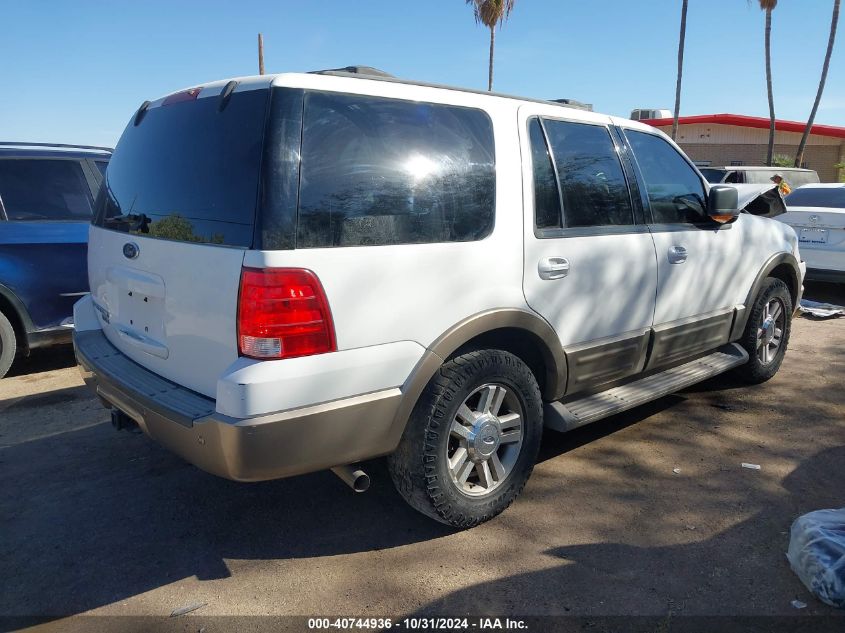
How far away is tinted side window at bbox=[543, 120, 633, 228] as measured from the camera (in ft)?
11.3

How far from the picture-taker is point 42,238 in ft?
17.4

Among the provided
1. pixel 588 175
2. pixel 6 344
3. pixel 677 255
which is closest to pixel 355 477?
pixel 588 175

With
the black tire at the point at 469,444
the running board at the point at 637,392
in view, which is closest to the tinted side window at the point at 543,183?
the black tire at the point at 469,444

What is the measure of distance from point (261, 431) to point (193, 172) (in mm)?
1138

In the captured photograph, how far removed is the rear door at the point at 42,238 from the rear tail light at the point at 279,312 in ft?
12.3

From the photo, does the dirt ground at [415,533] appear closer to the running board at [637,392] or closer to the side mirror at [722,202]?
the running board at [637,392]

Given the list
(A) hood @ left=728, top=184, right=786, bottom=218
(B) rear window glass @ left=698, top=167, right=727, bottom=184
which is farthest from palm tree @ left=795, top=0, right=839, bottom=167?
(A) hood @ left=728, top=184, right=786, bottom=218

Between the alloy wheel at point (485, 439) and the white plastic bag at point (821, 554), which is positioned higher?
the alloy wheel at point (485, 439)

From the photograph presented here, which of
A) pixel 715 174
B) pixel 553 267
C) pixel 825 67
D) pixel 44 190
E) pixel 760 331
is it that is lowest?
pixel 760 331

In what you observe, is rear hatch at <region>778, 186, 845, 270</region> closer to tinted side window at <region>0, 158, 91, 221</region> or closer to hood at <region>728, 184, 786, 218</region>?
hood at <region>728, 184, 786, 218</region>

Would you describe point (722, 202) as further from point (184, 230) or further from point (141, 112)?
point (141, 112)

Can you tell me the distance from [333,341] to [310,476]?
1552mm

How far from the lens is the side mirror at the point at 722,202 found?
13.7 feet

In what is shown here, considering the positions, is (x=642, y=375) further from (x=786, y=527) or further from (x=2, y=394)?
(x=2, y=394)
